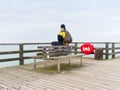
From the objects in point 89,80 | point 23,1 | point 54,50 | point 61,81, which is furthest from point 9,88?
point 23,1

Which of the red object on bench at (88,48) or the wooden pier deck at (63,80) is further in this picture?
the red object on bench at (88,48)

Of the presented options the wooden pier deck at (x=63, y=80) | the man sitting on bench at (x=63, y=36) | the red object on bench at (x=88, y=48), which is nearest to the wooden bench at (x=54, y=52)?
the man sitting on bench at (x=63, y=36)

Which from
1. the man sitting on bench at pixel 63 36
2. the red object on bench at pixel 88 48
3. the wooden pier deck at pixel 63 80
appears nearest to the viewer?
the wooden pier deck at pixel 63 80

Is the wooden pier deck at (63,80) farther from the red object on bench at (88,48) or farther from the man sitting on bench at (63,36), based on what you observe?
the red object on bench at (88,48)

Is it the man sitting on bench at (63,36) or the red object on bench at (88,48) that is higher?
the man sitting on bench at (63,36)

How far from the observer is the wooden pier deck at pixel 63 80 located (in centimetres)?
516

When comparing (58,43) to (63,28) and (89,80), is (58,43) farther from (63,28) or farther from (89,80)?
(89,80)

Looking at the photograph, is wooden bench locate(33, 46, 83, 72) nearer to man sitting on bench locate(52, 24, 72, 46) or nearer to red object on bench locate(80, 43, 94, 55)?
man sitting on bench locate(52, 24, 72, 46)

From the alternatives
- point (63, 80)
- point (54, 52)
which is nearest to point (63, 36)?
point (54, 52)

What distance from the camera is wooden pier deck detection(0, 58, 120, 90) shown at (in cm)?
516

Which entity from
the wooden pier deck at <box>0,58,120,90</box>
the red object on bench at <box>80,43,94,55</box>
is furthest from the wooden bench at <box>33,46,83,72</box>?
the red object on bench at <box>80,43,94,55</box>

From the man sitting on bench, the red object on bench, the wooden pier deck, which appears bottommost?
the wooden pier deck

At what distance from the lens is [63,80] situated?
5.82 metres

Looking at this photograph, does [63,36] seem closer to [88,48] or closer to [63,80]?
[63,80]
